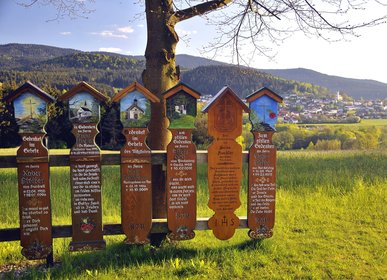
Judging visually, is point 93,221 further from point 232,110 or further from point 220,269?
point 232,110

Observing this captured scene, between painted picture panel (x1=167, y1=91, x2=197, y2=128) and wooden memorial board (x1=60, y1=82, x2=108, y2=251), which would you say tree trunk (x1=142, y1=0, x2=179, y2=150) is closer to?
painted picture panel (x1=167, y1=91, x2=197, y2=128)

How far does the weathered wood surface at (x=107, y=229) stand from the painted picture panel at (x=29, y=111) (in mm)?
1117

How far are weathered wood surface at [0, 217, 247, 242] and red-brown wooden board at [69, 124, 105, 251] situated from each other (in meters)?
0.09

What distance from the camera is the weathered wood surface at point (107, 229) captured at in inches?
158

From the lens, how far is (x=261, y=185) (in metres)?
4.46

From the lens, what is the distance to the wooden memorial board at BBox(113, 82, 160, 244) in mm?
4059

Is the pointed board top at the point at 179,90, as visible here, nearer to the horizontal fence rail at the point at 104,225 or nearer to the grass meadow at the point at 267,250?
the horizontal fence rail at the point at 104,225

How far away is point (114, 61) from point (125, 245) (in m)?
67.4

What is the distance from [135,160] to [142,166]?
10cm

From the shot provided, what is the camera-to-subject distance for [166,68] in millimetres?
4789

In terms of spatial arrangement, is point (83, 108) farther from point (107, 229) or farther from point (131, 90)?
point (107, 229)

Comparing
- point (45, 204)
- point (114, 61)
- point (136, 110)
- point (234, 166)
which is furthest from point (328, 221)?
point (114, 61)

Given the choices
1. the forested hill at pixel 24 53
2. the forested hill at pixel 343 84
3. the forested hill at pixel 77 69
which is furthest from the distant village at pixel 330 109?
the forested hill at pixel 24 53

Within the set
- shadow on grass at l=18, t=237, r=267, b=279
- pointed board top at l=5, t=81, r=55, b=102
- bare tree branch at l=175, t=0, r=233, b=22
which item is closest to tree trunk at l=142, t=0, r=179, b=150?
bare tree branch at l=175, t=0, r=233, b=22
